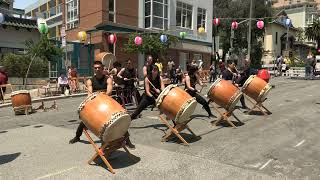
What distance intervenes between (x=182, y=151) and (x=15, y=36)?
2560 centimetres

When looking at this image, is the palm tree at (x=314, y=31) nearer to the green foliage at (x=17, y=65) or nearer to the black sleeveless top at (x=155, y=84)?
the green foliage at (x=17, y=65)

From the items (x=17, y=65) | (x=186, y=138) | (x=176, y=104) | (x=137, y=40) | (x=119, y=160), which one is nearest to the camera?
(x=119, y=160)

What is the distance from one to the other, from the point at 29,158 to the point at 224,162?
3383mm

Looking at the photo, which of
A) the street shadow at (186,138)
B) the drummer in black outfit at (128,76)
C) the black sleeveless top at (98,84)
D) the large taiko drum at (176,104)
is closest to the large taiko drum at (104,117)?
the black sleeveless top at (98,84)

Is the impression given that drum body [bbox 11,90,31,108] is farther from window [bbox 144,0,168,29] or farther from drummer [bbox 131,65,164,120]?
window [bbox 144,0,168,29]

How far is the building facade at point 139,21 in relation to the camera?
95.6 feet

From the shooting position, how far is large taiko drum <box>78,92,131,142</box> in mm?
6219

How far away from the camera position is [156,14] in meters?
32.1

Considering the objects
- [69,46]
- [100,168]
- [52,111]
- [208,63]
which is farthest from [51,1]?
[100,168]

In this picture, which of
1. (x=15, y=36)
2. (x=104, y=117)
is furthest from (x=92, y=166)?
(x=15, y=36)

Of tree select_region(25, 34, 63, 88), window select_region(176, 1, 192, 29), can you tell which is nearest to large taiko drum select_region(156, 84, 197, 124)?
tree select_region(25, 34, 63, 88)

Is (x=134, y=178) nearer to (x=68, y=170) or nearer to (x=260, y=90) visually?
(x=68, y=170)

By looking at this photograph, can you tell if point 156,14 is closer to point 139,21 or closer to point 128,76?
point 139,21

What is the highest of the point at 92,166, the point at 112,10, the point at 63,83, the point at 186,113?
the point at 112,10
